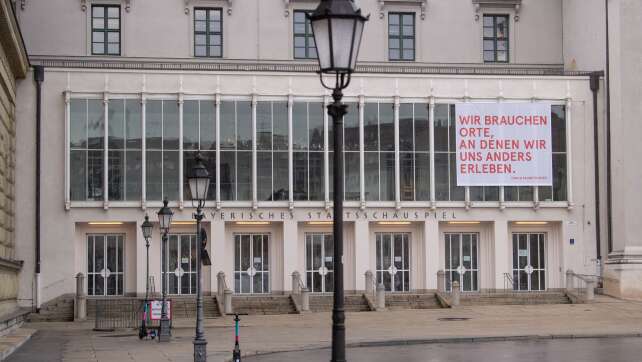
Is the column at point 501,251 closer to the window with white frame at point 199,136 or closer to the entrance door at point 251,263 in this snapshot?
the entrance door at point 251,263

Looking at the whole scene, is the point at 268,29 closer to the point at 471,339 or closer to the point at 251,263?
the point at 251,263

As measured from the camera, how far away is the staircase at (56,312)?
45938 millimetres

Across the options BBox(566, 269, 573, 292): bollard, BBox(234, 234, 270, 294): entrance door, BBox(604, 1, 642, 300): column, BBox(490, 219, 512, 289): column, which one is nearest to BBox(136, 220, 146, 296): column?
BBox(234, 234, 270, 294): entrance door

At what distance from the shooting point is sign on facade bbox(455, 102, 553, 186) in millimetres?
52281

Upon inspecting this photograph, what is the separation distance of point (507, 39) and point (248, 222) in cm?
1729

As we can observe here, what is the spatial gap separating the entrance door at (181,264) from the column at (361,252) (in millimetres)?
7596

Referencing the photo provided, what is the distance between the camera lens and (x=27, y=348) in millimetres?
31375

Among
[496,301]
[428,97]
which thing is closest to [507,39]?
[428,97]

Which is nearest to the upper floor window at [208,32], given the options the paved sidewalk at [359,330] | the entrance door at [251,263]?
the entrance door at [251,263]

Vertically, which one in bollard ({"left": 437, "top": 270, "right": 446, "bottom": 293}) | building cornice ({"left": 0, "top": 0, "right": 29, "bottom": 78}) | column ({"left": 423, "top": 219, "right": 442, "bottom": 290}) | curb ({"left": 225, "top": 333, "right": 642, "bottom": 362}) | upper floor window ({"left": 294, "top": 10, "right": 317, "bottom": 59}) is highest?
upper floor window ({"left": 294, "top": 10, "right": 317, "bottom": 59})

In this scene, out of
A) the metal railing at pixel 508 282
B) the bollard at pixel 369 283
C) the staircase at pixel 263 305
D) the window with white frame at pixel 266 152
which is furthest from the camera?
the metal railing at pixel 508 282

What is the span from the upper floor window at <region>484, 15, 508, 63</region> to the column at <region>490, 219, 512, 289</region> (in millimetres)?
9809

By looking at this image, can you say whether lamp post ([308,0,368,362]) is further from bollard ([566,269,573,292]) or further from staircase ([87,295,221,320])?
bollard ([566,269,573,292])

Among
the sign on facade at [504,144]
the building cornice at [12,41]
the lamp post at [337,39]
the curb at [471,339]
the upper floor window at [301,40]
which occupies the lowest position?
the curb at [471,339]
